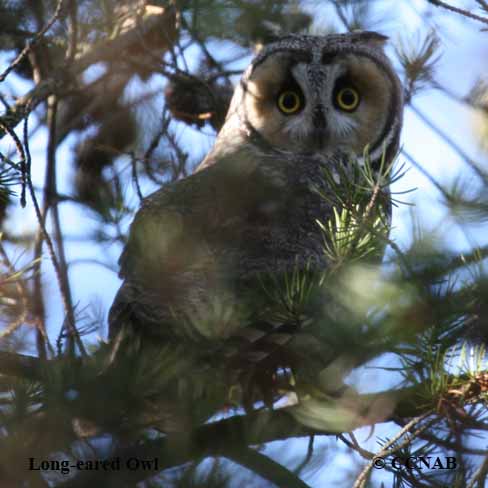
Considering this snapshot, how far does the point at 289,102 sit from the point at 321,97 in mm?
177

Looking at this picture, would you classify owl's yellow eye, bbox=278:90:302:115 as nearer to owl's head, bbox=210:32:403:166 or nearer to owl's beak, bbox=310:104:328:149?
owl's head, bbox=210:32:403:166

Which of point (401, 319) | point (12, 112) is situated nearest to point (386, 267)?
point (401, 319)

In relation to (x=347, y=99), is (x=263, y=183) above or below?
below

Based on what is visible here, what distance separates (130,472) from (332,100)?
2.30 metres

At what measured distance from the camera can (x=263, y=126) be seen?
3455 mm

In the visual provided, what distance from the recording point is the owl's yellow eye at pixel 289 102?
11.1ft

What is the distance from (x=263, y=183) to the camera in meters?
2.87

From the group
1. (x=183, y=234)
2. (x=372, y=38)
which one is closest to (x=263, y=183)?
(x=183, y=234)

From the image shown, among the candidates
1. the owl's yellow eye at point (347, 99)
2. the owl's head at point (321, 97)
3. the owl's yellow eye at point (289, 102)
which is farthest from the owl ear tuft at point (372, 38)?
the owl's yellow eye at point (289, 102)

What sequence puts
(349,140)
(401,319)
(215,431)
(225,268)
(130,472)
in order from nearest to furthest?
(130,472), (401,319), (215,431), (225,268), (349,140)

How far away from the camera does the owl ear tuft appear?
3.55 metres

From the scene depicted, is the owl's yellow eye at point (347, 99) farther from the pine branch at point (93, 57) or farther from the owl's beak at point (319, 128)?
the pine branch at point (93, 57)

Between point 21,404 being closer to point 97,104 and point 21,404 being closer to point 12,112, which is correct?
point 12,112

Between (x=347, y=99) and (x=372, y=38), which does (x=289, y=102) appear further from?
(x=372, y=38)
